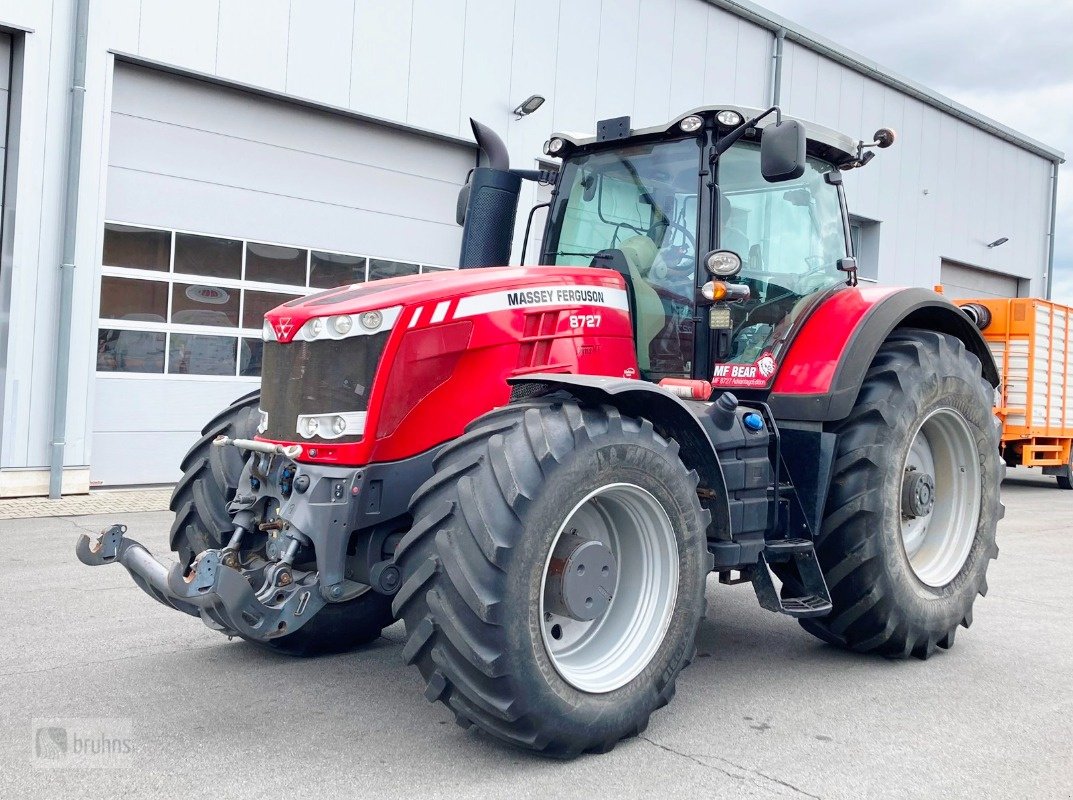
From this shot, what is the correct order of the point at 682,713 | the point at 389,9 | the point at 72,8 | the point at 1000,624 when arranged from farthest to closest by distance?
the point at 389,9 < the point at 72,8 < the point at 1000,624 < the point at 682,713

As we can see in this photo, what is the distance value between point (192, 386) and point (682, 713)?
7.95 metres

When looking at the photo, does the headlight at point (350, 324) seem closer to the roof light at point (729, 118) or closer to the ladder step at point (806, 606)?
the roof light at point (729, 118)

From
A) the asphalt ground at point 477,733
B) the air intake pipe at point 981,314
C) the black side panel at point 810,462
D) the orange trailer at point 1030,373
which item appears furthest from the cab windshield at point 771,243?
the air intake pipe at point 981,314

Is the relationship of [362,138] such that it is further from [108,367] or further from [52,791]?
[52,791]

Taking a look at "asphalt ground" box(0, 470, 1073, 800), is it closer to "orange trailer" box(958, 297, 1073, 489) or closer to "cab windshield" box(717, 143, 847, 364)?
→ "cab windshield" box(717, 143, 847, 364)

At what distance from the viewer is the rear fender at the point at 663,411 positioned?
11.6 feet

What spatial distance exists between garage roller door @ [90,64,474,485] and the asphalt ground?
16.2ft

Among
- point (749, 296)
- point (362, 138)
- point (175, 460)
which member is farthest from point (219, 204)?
point (749, 296)

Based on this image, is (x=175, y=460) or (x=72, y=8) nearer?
(x=72, y=8)

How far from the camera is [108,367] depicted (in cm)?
996

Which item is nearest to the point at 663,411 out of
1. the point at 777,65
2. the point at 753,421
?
the point at 753,421

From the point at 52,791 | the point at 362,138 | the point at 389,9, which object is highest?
the point at 389,9

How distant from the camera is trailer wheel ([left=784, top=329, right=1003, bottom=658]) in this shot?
4.45 meters

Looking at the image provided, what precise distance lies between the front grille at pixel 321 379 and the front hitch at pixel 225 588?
1.76ft
